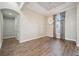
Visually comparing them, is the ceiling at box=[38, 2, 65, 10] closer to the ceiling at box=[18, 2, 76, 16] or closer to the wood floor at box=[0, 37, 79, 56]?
the ceiling at box=[18, 2, 76, 16]

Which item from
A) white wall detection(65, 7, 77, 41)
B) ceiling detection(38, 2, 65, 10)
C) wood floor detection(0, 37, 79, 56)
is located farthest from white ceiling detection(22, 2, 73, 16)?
wood floor detection(0, 37, 79, 56)

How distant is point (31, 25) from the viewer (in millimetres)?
1318

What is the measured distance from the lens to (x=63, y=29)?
1.31 metres

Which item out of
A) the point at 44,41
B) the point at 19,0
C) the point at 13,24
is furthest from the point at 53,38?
the point at 19,0

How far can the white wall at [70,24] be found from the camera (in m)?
1.25

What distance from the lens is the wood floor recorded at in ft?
3.91

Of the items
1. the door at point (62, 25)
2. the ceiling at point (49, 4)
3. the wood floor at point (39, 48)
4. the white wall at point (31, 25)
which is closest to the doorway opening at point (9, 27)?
the wood floor at point (39, 48)

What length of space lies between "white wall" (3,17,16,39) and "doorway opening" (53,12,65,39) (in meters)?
0.80

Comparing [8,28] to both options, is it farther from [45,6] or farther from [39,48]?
[45,6]

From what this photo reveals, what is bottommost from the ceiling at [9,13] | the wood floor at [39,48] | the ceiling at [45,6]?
the wood floor at [39,48]

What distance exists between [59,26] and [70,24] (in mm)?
204

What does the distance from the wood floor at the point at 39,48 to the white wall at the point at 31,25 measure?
118 mm

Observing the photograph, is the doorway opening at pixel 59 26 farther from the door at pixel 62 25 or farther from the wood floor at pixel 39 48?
the wood floor at pixel 39 48

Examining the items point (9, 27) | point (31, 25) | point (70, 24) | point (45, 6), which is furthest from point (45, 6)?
point (9, 27)
